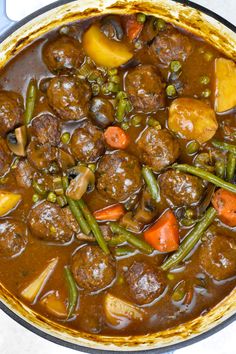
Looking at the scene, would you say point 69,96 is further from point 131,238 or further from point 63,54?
point 131,238

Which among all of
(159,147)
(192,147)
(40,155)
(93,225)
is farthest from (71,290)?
(192,147)

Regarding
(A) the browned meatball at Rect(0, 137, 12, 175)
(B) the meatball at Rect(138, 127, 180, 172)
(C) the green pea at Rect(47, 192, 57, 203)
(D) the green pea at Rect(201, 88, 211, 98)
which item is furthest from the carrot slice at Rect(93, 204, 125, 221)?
(D) the green pea at Rect(201, 88, 211, 98)

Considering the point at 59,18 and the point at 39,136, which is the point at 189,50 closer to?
the point at 59,18

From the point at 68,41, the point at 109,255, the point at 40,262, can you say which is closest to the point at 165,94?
the point at 68,41

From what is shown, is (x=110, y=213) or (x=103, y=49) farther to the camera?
(x=110, y=213)

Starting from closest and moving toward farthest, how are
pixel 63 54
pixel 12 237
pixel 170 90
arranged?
pixel 63 54 → pixel 170 90 → pixel 12 237

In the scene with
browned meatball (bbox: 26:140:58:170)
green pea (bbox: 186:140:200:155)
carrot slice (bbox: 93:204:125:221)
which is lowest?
carrot slice (bbox: 93:204:125:221)

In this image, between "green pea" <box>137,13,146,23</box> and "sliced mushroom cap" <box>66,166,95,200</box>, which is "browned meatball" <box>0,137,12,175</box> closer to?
"sliced mushroom cap" <box>66,166,95,200</box>
